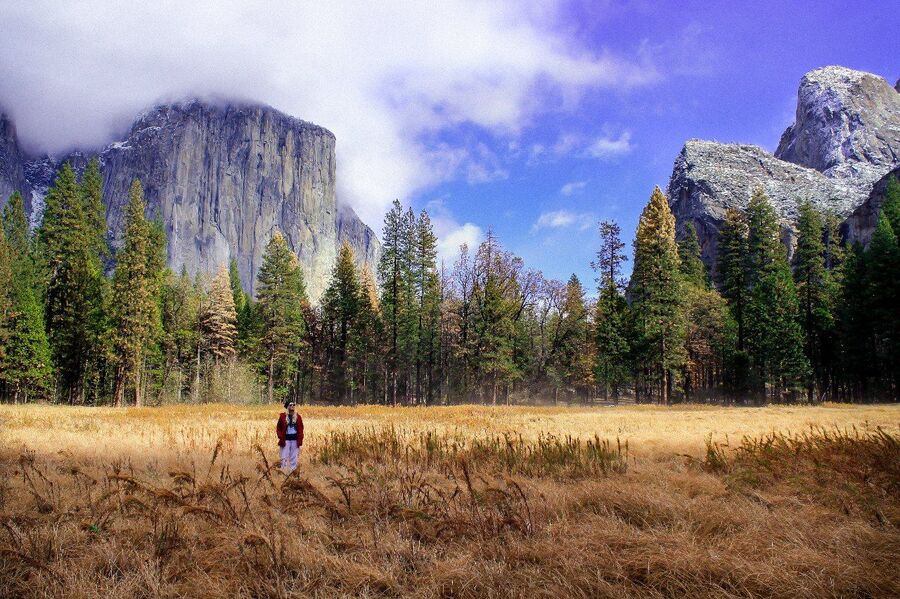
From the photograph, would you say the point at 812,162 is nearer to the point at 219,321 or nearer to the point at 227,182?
the point at 219,321

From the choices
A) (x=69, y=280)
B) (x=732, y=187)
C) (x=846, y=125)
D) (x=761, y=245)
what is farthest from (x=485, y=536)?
(x=846, y=125)

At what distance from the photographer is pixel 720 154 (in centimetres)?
10219

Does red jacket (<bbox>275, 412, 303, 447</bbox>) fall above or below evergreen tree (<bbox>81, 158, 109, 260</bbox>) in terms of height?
below

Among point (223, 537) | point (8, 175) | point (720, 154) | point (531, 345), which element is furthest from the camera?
point (8, 175)

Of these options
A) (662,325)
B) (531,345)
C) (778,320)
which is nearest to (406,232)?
(531,345)

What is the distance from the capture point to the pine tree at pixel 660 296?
36.7m

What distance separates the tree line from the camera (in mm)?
36656

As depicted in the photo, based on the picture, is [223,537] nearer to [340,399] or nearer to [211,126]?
[340,399]

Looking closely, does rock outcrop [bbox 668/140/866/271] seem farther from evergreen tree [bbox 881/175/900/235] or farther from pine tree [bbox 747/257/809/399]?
pine tree [bbox 747/257/809/399]

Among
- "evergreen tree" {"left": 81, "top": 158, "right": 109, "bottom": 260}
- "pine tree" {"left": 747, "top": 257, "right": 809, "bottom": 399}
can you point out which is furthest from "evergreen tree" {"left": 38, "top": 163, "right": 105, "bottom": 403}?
"pine tree" {"left": 747, "top": 257, "right": 809, "bottom": 399}

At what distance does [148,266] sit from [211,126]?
166 meters

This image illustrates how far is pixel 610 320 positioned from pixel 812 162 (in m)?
111

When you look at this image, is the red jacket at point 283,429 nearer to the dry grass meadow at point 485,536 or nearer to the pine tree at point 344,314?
the dry grass meadow at point 485,536

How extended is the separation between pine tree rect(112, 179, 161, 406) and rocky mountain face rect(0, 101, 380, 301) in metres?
118
